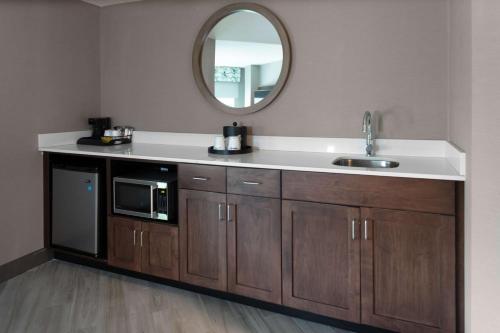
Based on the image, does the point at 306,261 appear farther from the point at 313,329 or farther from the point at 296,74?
the point at 296,74

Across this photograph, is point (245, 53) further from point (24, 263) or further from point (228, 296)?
point (24, 263)

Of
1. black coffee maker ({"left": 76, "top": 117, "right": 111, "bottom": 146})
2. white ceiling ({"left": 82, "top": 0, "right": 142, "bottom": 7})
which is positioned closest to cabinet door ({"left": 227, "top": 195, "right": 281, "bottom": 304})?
black coffee maker ({"left": 76, "top": 117, "right": 111, "bottom": 146})

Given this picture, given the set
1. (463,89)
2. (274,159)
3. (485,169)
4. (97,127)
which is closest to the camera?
(485,169)

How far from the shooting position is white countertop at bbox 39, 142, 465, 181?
192 cm

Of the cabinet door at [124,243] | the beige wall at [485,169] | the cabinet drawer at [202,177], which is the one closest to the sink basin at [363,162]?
the cabinet drawer at [202,177]

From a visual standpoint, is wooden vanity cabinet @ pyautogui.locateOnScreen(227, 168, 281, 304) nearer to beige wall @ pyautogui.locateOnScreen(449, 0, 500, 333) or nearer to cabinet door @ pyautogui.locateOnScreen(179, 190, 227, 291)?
cabinet door @ pyautogui.locateOnScreen(179, 190, 227, 291)

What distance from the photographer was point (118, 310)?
2346mm

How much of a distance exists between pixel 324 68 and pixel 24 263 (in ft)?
8.27

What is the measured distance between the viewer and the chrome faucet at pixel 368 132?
7.91 ft

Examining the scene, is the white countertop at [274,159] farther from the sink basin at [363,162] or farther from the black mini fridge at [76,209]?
the black mini fridge at [76,209]

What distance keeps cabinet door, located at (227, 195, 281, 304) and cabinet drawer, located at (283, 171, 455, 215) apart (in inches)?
6.7

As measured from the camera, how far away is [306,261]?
215 cm

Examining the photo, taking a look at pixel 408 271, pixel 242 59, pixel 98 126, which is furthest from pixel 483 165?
pixel 98 126

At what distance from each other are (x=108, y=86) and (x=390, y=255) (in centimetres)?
272
